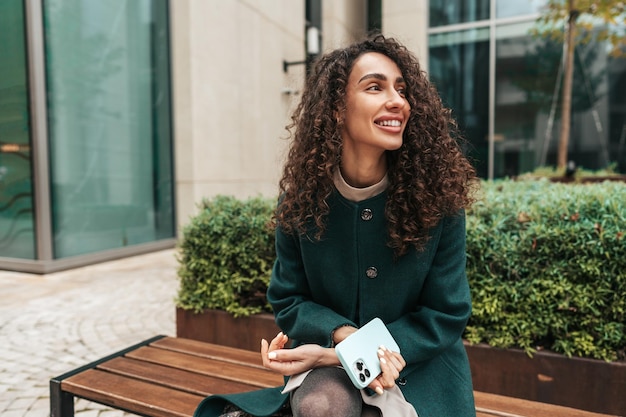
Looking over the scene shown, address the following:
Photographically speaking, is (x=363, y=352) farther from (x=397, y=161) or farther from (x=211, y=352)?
(x=211, y=352)

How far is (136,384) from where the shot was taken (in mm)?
1997

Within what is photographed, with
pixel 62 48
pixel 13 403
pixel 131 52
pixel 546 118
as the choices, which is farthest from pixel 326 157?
pixel 546 118

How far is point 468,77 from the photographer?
12.2m

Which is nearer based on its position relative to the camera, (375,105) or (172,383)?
(375,105)

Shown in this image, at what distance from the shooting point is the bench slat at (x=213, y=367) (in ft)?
6.73

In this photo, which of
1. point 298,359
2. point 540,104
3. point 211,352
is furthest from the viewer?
point 540,104

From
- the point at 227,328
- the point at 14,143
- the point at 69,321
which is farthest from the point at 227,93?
the point at 227,328

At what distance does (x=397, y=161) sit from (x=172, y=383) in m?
1.30

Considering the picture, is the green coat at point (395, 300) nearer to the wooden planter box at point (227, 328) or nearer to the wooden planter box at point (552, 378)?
the wooden planter box at point (552, 378)

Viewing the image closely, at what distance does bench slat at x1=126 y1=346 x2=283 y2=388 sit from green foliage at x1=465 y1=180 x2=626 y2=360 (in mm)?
1207

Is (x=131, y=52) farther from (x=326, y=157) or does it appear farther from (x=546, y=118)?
(x=546, y=118)

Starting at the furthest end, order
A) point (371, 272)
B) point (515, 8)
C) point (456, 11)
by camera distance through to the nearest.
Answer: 1. point (456, 11)
2. point (515, 8)
3. point (371, 272)

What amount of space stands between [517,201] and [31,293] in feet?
17.5

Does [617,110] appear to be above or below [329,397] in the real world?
above
